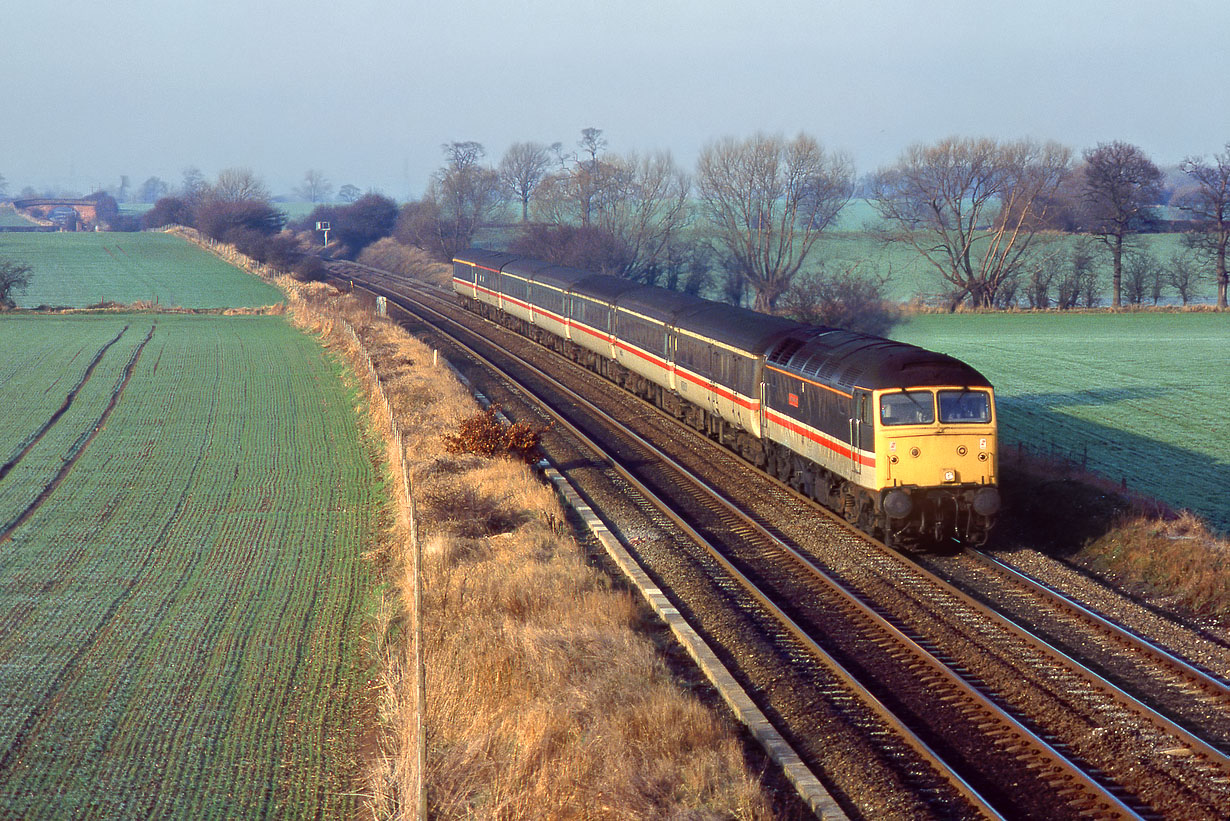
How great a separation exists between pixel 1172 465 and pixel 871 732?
1767 cm

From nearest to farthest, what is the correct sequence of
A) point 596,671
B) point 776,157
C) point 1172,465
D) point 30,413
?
point 596,671
point 1172,465
point 30,413
point 776,157

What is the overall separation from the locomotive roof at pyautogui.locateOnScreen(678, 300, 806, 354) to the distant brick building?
576ft

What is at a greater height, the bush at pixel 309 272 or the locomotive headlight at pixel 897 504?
the bush at pixel 309 272

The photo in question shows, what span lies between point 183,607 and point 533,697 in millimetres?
6720

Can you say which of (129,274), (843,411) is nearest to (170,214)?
(129,274)

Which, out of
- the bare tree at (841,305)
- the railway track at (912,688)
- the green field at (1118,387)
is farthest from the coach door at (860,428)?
the bare tree at (841,305)

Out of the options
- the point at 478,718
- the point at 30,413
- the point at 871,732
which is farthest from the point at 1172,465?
the point at 30,413

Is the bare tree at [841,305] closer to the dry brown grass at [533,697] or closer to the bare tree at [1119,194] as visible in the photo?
the bare tree at [1119,194]

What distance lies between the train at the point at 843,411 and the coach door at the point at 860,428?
0.8 inches

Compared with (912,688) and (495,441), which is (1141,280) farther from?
(912,688)

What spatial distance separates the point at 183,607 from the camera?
590 inches

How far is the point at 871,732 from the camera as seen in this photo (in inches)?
412

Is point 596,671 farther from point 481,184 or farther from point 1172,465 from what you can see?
point 481,184

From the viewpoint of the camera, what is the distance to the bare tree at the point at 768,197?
67000 mm
